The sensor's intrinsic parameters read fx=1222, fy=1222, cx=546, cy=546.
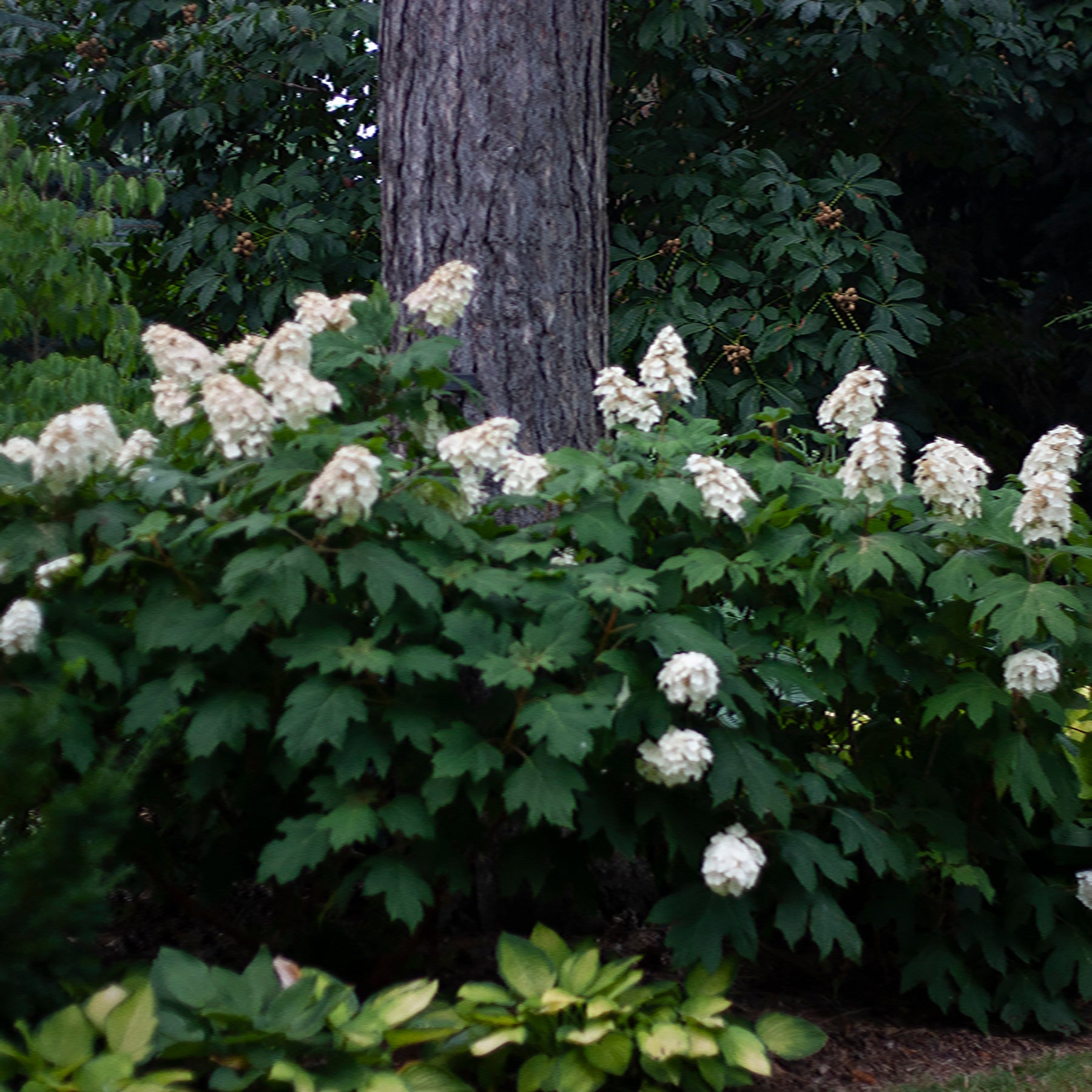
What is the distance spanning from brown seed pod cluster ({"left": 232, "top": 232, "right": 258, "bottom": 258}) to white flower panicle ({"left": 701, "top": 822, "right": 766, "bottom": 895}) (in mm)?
4238

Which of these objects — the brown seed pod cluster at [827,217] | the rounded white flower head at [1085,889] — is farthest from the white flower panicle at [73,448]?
the brown seed pod cluster at [827,217]

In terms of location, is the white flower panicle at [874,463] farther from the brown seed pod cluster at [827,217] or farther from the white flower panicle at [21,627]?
the brown seed pod cluster at [827,217]

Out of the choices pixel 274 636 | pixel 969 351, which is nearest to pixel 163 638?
pixel 274 636

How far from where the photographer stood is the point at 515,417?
3.57 metres

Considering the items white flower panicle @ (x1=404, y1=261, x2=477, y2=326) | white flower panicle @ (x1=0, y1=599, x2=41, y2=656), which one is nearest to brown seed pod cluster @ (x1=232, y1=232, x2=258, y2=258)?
white flower panicle @ (x1=404, y1=261, x2=477, y2=326)

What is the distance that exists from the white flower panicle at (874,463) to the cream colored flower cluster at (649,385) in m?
0.45

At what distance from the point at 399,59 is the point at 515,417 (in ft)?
3.94

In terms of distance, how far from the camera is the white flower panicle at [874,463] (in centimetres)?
269

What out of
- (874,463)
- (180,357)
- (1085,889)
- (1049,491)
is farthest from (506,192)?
(1085,889)

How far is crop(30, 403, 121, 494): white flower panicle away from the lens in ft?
8.11

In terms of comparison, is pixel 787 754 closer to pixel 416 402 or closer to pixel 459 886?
pixel 459 886

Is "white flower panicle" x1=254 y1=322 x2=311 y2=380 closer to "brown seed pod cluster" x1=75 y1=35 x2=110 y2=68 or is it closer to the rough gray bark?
the rough gray bark

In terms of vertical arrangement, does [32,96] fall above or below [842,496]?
above

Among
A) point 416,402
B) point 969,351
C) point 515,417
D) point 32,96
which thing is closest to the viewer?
point 416,402
